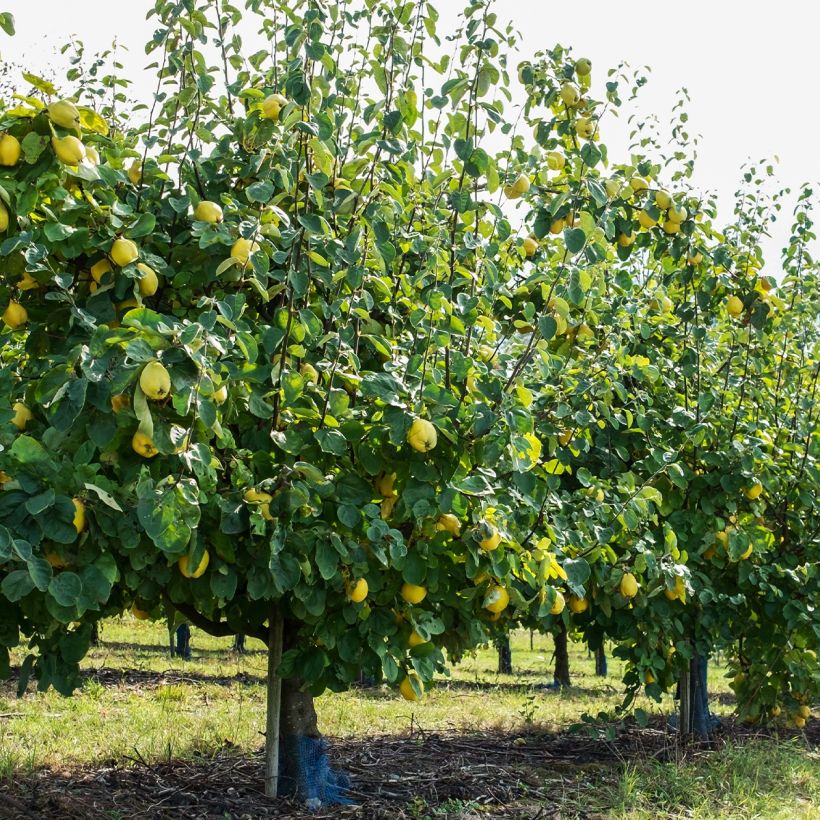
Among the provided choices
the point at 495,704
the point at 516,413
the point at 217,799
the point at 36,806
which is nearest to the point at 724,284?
the point at 516,413

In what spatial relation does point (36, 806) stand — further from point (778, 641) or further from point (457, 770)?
point (778, 641)

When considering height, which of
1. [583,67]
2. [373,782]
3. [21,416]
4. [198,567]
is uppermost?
[583,67]

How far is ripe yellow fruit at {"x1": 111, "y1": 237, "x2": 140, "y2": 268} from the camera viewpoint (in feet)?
9.78

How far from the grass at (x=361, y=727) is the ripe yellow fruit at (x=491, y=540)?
170 centimetres

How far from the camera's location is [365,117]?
3373mm

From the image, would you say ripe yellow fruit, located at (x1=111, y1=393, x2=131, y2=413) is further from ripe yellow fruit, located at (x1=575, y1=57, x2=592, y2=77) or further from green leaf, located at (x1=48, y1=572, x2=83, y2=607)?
ripe yellow fruit, located at (x1=575, y1=57, x2=592, y2=77)

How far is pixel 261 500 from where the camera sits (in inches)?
119

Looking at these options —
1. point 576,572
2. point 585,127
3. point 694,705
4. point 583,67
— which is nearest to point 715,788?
point 694,705

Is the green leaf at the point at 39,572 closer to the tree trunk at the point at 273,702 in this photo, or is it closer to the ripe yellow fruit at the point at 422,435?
the ripe yellow fruit at the point at 422,435

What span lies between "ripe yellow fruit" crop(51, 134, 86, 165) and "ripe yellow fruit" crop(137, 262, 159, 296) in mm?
428

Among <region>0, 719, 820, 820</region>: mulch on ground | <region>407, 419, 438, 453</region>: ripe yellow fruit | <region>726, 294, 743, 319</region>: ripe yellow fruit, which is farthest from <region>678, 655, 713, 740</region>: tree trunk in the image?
<region>407, 419, 438, 453</region>: ripe yellow fruit

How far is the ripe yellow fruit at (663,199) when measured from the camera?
13.6 feet

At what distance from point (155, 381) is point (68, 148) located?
85 cm

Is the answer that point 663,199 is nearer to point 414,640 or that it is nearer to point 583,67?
point 583,67
